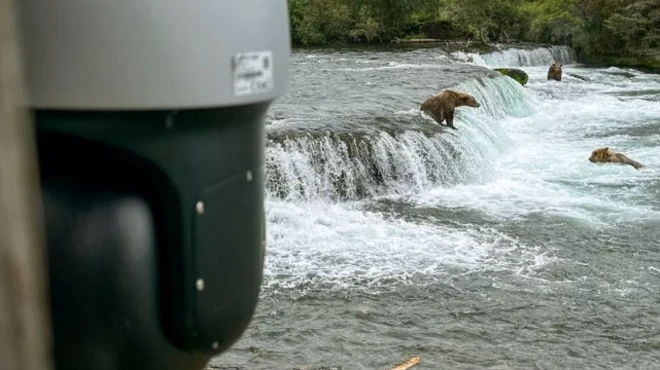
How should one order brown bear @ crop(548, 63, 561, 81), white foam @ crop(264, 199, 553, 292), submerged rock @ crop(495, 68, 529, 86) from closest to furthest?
white foam @ crop(264, 199, 553, 292) < submerged rock @ crop(495, 68, 529, 86) < brown bear @ crop(548, 63, 561, 81)

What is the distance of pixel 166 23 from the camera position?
1.17 meters

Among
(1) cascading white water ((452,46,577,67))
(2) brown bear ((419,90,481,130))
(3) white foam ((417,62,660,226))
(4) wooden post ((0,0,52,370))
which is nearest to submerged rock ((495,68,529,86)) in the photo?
(3) white foam ((417,62,660,226))

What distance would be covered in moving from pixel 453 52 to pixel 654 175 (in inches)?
570

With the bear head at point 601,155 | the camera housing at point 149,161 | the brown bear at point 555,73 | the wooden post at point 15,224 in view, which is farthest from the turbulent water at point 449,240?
the brown bear at point 555,73

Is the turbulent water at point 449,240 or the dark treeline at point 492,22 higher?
the dark treeline at point 492,22

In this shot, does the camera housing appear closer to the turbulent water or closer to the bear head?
the turbulent water

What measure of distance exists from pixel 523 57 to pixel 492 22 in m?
6.16

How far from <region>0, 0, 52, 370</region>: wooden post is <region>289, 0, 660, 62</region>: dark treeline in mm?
25742

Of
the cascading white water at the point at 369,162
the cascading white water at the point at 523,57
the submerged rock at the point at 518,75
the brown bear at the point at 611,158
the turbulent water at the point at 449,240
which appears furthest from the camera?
the cascading white water at the point at 523,57

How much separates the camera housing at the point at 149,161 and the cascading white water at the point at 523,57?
71.2 feet

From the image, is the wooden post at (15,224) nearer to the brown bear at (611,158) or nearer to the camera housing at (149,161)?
the camera housing at (149,161)

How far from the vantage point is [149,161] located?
1234mm

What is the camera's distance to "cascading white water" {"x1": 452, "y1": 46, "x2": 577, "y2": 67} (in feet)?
77.1

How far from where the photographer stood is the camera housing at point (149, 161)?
115cm
